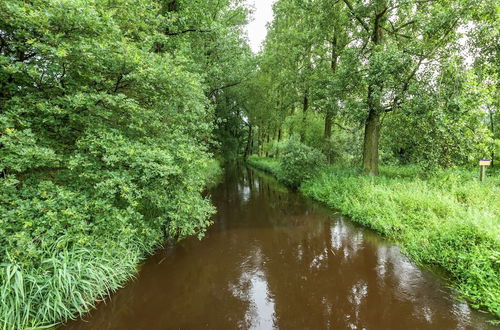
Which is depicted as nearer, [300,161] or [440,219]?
[440,219]

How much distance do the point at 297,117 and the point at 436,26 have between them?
9200mm

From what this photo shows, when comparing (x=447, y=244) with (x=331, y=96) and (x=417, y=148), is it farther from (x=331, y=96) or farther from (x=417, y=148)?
(x=331, y=96)

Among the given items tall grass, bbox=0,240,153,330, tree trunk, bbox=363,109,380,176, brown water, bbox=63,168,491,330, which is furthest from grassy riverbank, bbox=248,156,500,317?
tall grass, bbox=0,240,153,330

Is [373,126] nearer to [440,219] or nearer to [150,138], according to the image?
[440,219]

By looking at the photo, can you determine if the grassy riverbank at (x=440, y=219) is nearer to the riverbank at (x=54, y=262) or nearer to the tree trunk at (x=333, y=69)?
the tree trunk at (x=333, y=69)

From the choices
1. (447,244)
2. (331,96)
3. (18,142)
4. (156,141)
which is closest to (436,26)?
(331,96)

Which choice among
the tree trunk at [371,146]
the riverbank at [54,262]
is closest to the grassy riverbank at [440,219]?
the tree trunk at [371,146]

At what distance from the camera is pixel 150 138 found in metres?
4.99

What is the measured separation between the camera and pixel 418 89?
8.82m

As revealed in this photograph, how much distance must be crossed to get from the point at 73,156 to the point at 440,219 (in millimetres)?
9275

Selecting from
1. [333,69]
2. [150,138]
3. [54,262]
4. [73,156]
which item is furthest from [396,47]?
[54,262]

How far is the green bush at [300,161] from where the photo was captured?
1368cm

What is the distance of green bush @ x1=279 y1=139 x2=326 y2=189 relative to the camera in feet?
44.9

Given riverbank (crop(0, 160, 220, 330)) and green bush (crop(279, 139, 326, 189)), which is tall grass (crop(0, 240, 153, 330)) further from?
green bush (crop(279, 139, 326, 189))
